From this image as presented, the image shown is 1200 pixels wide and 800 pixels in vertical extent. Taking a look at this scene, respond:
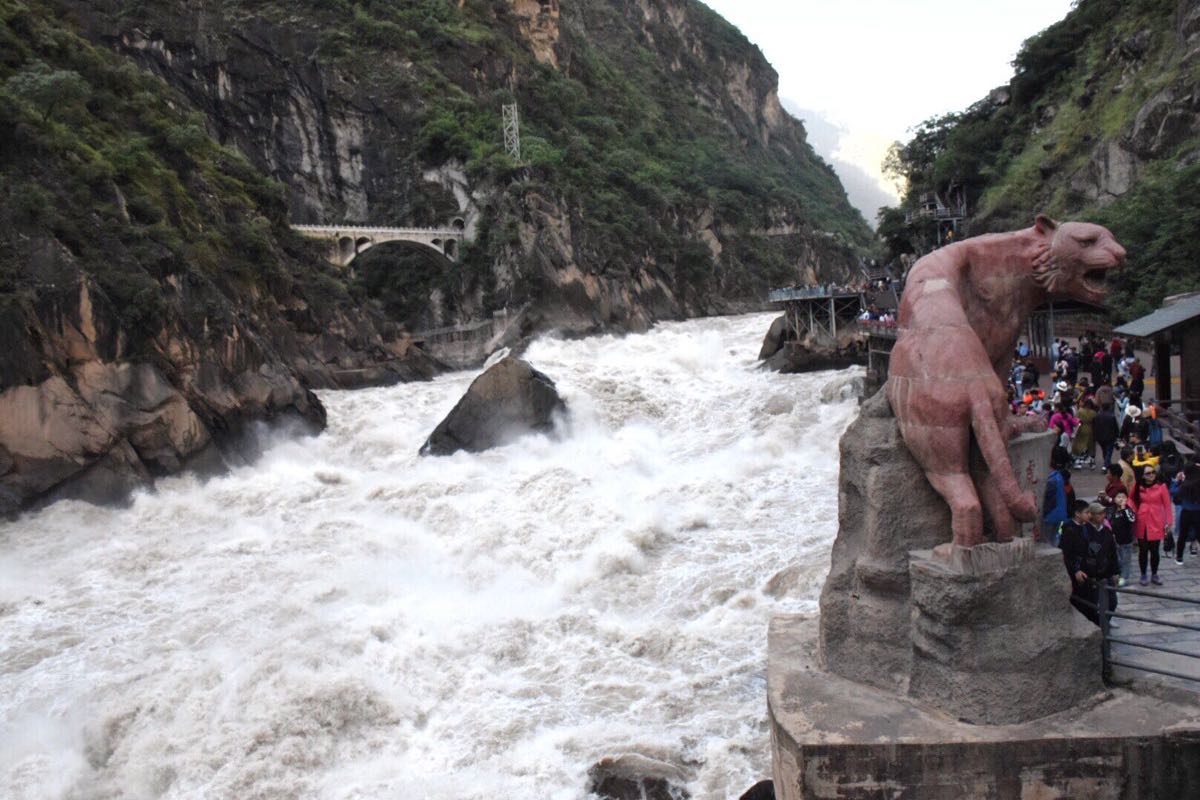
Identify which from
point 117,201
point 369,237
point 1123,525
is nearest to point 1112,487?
point 1123,525

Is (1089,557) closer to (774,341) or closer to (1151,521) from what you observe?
(1151,521)

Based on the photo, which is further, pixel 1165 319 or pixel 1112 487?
pixel 1165 319

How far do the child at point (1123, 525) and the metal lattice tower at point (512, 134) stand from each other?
161 feet

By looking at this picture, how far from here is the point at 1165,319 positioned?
503 inches

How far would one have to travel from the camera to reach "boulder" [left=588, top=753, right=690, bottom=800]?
912 cm

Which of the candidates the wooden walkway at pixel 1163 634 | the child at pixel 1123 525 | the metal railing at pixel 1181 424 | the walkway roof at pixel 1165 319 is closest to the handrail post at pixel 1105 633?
the wooden walkway at pixel 1163 634

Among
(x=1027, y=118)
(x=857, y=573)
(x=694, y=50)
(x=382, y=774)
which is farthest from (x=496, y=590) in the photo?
(x=694, y=50)

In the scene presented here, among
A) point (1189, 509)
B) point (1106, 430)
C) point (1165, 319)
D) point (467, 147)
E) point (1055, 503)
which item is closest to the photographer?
point (1055, 503)

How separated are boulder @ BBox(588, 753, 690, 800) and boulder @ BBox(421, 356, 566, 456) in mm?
14230

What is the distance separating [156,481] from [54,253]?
5605 millimetres

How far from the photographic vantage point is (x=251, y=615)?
557 inches

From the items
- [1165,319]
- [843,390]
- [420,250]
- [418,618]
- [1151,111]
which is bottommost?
[418,618]

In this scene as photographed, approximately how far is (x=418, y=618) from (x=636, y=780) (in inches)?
210

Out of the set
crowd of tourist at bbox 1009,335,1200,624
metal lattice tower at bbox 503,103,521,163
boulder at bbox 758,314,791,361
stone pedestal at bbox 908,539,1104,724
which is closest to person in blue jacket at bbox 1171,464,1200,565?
crowd of tourist at bbox 1009,335,1200,624
